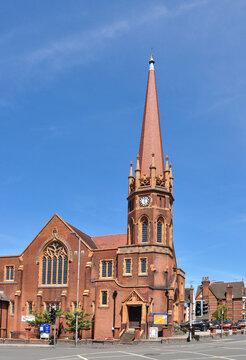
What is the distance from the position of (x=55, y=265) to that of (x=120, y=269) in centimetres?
948

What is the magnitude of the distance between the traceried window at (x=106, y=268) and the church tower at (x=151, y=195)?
3519mm

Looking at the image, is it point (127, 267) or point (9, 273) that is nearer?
point (127, 267)

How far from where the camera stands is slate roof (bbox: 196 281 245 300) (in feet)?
362

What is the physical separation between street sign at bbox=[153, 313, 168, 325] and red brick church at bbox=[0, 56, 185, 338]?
56 centimetres

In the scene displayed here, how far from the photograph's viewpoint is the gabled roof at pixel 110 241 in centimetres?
6371

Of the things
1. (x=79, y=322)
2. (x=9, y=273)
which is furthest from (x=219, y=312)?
(x=79, y=322)

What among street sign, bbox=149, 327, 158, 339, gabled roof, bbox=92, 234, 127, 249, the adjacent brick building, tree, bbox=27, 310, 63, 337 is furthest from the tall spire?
the adjacent brick building

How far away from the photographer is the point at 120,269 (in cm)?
5409

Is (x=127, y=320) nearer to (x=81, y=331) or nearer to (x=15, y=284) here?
(x=81, y=331)

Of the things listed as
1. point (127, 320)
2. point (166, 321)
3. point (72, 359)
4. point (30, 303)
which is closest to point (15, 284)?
point (30, 303)

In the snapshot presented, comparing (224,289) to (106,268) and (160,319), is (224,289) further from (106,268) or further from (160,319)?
(160,319)

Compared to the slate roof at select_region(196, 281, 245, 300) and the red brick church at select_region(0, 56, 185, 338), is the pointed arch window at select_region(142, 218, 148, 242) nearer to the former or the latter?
the red brick church at select_region(0, 56, 185, 338)

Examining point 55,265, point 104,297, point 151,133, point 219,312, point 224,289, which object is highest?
point 151,133

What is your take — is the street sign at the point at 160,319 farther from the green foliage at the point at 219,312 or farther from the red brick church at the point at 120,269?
the green foliage at the point at 219,312
